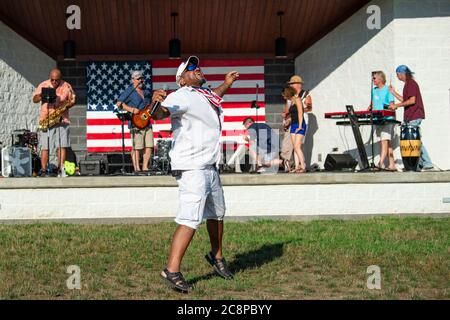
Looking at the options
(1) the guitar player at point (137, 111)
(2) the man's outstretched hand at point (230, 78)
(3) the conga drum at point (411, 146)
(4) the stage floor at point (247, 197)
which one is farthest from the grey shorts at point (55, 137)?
(2) the man's outstretched hand at point (230, 78)

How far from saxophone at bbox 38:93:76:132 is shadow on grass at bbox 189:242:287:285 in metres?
4.93

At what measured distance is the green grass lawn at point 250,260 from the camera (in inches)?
247

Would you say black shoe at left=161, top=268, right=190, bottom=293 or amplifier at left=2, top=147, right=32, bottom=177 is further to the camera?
amplifier at left=2, top=147, right=32, bottom=177

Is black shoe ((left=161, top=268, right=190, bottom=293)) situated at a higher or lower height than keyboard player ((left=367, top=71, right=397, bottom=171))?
lower

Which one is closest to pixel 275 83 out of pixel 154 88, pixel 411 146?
pixel 154 88

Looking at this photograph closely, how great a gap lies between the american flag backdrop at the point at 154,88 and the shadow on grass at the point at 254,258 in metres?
8.73

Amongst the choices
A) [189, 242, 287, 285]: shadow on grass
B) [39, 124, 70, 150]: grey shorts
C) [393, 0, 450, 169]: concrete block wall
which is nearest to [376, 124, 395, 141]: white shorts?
[393, 0, 450, 169]: concrete block wall

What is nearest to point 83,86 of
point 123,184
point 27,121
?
point 27,121

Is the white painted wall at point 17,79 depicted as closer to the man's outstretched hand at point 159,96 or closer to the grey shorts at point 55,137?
the grey shorts at point 55,137

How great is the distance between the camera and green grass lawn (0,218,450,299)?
6262mm

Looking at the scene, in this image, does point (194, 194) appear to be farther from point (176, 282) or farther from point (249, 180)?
point (249, 180)

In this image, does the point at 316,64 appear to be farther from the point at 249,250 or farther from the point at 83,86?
the point at 249,250

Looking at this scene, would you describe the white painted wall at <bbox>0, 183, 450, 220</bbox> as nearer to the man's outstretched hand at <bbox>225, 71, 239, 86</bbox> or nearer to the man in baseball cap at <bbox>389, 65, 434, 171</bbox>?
the man in baseball cap at <bbox>389, 65, 434, 171</bbox>

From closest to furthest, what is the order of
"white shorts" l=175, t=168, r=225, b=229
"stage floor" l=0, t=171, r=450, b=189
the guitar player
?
1. "white shorts" l=175, t=168, r=225, b=229
2. "stage floor" l=0, t=171, r=450, b=189
3. the guitar player
